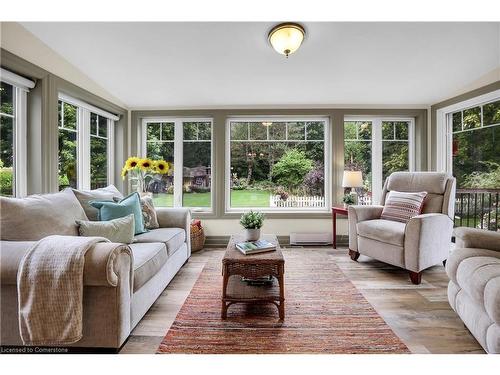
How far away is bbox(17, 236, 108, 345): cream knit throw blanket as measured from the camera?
1.42 meters

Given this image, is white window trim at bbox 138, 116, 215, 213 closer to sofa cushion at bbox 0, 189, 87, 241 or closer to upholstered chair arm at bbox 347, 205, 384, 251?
upholstered chair arm at bbox 347, 205, 384, 251

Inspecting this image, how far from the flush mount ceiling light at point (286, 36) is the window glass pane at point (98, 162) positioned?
8.65 feet

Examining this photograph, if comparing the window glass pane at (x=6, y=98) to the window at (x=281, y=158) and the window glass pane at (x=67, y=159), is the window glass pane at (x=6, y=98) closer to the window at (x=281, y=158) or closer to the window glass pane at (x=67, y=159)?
the window glass pane at (x=67, y=159)

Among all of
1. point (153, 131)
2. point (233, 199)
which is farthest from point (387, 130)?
point (153, 131)

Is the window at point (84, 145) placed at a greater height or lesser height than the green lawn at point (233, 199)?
greater

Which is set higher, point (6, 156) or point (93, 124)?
point (93, 124)

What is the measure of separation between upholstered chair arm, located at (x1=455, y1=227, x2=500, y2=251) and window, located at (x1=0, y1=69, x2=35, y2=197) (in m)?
3.61

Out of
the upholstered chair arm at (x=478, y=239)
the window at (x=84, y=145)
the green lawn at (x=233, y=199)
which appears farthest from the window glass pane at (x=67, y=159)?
the upholstered chair arm at (x=478, y=239)

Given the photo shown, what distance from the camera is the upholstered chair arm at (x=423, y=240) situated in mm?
2643

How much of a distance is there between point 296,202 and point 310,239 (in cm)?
63

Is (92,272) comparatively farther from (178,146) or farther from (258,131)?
(258,131)

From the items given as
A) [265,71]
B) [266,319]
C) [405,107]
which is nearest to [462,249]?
[266,319]

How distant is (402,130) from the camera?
14.1ft
